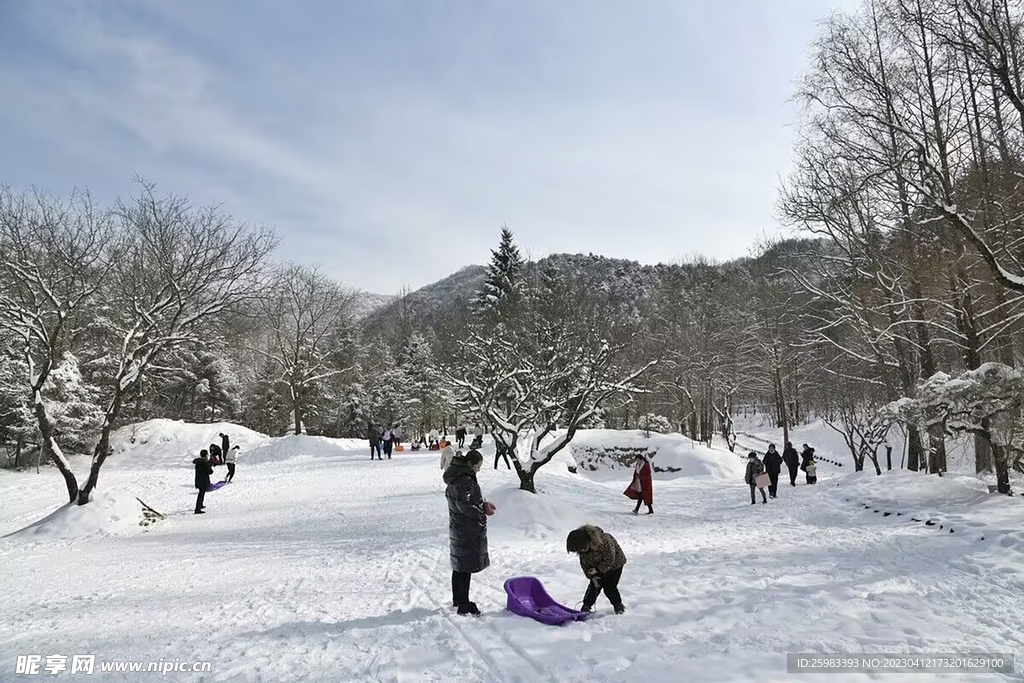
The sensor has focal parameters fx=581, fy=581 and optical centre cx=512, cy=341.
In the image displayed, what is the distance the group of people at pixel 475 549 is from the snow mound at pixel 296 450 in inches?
921

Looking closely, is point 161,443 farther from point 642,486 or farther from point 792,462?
point 792,462

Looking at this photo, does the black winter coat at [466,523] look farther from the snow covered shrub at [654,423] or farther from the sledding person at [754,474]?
the snow covered shrub at [654,423]

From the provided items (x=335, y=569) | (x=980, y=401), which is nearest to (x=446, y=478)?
(x=335, y=569)

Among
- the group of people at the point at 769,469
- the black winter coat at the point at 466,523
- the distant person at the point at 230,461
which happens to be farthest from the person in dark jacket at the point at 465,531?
the distant person at the point at 230,461

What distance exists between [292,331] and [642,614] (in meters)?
36.6

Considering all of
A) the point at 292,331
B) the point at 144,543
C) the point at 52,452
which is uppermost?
the point at 292,331

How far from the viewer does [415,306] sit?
79.2 meters

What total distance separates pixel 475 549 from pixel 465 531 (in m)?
0.21

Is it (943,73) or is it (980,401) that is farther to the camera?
(943,73)

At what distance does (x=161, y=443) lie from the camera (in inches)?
1122

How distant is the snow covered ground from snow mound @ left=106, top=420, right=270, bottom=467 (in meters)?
12.6

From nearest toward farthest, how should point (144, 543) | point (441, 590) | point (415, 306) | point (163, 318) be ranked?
1. point (441, 590)
2. point (144, 543)
3. point (163, 318)
4. point (415, 306)

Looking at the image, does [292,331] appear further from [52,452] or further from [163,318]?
[52,452]

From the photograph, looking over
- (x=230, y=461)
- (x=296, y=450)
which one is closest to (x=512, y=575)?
(x=230, y=461)
